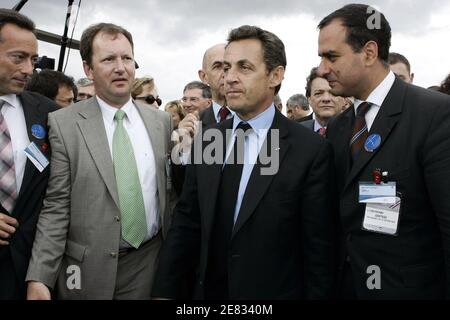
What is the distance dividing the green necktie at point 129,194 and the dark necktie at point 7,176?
52 cm

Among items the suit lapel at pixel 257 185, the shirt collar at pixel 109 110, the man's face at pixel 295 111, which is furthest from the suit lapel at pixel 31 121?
the man's face at pixel 295 111

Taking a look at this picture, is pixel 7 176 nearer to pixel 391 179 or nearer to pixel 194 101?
pixel 391 179

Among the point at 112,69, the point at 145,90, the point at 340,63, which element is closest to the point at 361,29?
the point at 340,63

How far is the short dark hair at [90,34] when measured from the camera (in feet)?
8.52

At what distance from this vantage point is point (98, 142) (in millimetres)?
2408

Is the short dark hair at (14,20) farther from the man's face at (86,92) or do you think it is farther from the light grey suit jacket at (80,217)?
the man's face at (86,92)

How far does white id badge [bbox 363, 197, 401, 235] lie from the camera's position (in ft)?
6.41

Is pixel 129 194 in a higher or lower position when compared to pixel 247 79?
lower

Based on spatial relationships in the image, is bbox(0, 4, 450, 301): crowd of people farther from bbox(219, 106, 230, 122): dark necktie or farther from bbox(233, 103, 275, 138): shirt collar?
bbox(219, 106, 230, 122): dark necktie

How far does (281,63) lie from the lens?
2.47 metres

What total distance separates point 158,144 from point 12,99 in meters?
0.83

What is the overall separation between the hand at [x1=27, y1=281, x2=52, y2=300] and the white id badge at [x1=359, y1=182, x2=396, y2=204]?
162 cm
